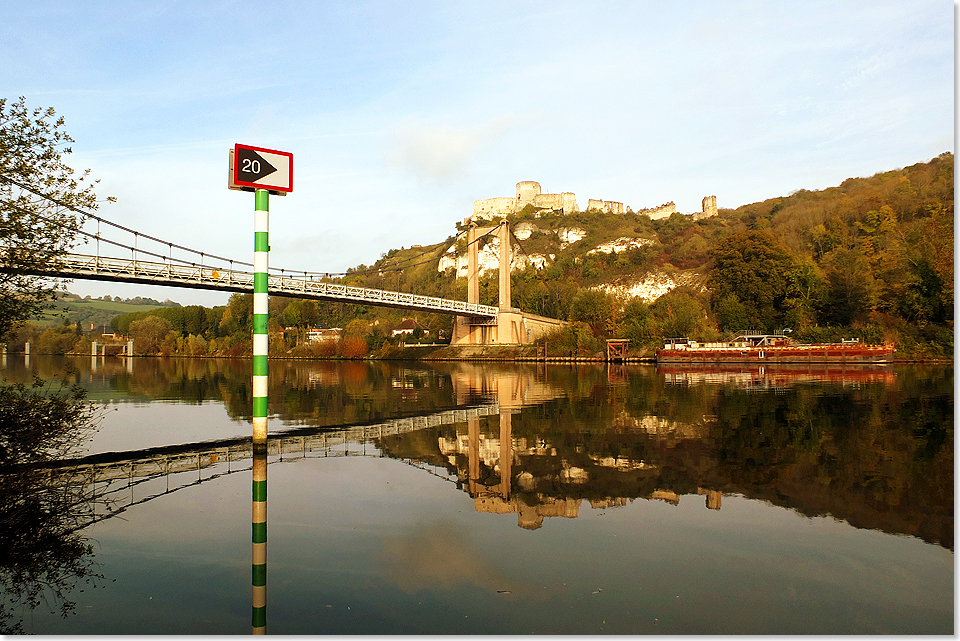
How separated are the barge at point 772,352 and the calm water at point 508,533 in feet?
108

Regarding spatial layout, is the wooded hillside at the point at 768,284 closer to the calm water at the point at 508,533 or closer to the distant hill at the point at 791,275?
the distant hill at the point at 791,275

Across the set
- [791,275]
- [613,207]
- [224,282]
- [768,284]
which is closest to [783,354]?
[768,284]

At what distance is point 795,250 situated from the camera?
67.4 meters

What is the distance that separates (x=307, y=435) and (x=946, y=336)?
148 ft

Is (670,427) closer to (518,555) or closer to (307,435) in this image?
(307,435)

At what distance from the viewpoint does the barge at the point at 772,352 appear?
3953 cm

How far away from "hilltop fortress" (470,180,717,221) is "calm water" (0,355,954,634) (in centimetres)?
12899

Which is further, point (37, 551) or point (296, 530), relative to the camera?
point (296, 530)

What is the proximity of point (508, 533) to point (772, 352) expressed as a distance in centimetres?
4302

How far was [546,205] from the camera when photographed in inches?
5463

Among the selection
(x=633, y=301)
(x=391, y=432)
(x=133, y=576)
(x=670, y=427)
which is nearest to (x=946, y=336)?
(x=633, y=301)

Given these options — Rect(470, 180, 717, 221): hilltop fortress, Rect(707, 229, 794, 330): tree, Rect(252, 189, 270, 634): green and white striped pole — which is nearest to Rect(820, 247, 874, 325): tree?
Rect(707, 229, 794, 330): tree

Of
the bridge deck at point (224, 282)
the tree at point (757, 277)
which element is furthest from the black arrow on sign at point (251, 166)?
the tree at point (757, 277)

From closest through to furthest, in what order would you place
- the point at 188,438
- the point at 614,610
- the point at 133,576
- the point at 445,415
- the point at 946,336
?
the point at 614,610, the point at 133,576, the point at 188,438, the point at 445,415, the point at 946,336
